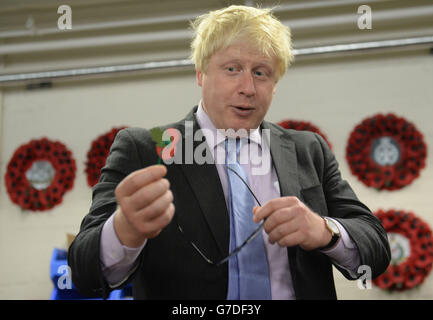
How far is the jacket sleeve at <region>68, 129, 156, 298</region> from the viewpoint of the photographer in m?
0.81

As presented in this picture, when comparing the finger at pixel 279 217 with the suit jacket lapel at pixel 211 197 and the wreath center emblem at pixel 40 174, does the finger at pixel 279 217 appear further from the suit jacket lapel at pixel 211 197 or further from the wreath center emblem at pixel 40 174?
the wreath center emblem at pixel 40 174

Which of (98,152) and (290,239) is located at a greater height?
(98,152)

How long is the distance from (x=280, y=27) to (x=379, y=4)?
2.63 m

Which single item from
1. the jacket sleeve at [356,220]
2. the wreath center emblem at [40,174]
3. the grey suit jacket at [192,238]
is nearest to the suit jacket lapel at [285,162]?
the grey suit jacket at [192,238]

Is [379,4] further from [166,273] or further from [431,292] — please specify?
[166,273]

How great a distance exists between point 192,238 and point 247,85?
339 mm

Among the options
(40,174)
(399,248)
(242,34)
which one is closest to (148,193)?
(242,34)

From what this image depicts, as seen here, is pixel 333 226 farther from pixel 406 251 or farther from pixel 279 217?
pixel 406 251

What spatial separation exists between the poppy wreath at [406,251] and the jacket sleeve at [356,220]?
2.21 m

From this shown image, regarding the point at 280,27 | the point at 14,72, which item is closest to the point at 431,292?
the point at 280,27

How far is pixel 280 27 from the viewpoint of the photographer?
107cm

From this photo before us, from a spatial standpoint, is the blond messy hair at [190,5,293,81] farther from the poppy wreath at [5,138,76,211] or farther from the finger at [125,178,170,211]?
the poppy wreath at [5,138,76,211]

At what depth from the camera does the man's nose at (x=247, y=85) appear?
3.20ft

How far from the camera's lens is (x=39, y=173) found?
12.0 ft
